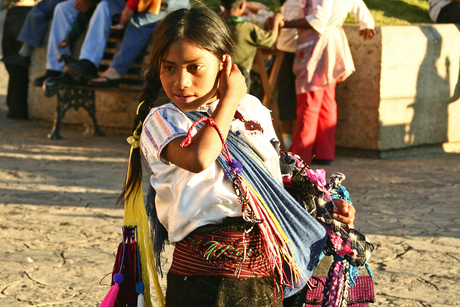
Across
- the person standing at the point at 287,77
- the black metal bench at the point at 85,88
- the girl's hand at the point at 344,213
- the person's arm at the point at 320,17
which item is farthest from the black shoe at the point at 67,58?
the girl's hand at the point at 344,213

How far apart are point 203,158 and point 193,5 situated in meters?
0.57

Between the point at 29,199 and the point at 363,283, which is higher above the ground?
the point at 363,283

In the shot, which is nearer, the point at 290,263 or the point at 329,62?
the point at 290,263

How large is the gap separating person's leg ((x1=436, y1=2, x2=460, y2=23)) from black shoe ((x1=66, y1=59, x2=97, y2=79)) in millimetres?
4317

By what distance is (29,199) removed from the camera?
15.1 feet

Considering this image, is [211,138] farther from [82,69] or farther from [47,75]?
[47,75]

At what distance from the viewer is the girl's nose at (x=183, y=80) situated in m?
1.75

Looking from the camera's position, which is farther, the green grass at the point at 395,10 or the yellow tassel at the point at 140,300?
the green grass at the point at 395,10

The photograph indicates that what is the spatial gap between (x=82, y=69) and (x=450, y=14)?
176 inches

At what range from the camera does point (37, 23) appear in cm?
798

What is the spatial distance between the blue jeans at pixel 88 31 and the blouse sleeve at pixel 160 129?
5488mm

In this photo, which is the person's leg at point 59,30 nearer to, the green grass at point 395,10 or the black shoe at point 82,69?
the black shoe at point 82,69

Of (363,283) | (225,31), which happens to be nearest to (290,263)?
(363,283)

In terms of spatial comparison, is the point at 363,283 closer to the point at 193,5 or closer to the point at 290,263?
the point at 290,263
